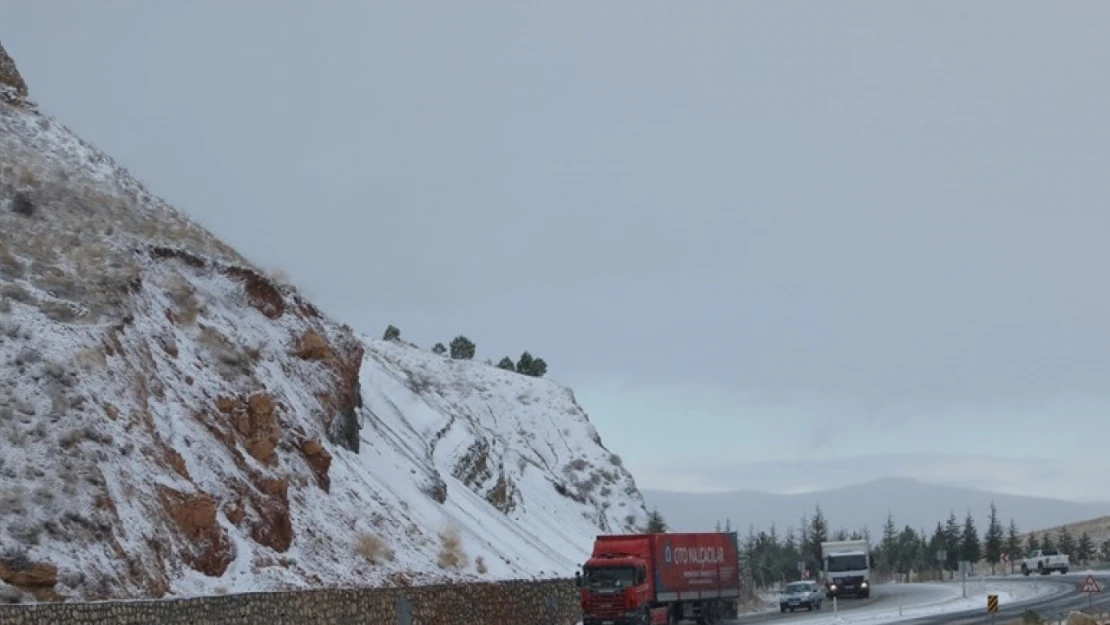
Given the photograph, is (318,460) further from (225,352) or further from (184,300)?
(184,300)

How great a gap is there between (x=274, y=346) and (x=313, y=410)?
231 centimetres

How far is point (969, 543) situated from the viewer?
6235 inches

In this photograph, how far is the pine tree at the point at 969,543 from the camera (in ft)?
511

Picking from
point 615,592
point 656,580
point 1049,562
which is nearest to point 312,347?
point 615,592

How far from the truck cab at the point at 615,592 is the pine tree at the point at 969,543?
380 ft

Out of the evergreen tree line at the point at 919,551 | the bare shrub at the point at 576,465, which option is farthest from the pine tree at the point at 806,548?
the bare shrub at the point at 576,465

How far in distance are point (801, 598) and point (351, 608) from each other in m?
40.4

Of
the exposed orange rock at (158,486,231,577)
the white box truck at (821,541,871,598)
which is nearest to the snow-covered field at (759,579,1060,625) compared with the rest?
the white box truck at (821,541,871,598)

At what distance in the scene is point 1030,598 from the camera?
237ft

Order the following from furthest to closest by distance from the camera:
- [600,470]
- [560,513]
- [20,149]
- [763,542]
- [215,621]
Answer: [763,542] < [600,470] < [560,513] < [20,149] < [215,621]

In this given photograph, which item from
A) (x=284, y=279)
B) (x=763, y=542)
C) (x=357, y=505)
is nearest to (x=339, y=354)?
(x=284, y=279)

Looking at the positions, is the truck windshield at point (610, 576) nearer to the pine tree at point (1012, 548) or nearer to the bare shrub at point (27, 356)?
the bare shrub at point (27, 356)

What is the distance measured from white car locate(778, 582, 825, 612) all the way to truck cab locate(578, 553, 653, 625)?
26.2 m

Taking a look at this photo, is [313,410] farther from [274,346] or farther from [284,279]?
[284,279]
